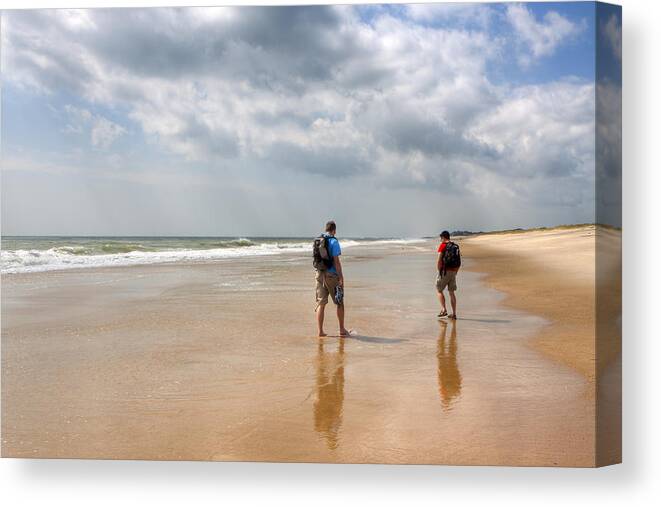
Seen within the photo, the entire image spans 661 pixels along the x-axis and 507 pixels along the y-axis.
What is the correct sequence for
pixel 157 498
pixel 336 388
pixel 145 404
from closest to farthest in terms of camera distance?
1. pixel 157 498
2. pixel 145 404
3. pixel 336 388

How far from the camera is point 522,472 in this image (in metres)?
4.54

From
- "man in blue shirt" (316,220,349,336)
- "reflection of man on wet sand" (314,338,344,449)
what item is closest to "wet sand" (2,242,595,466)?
"reflection of man on wet sand" (314,338,344,449)

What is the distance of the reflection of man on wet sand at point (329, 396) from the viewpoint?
471 centimetres

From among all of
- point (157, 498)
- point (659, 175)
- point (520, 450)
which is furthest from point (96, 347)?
point (659, 175)

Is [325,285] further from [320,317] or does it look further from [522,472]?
[522,472]

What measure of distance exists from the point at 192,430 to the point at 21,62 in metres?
4.29

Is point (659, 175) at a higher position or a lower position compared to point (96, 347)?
higher

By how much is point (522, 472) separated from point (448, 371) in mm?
1709

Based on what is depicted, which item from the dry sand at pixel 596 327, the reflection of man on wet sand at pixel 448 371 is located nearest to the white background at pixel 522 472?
the dry sand at pixel 596 327

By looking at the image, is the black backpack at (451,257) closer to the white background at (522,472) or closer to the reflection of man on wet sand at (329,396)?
the reflection of man on wet sand at (329,396)

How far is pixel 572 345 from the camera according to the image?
7227 millimetres

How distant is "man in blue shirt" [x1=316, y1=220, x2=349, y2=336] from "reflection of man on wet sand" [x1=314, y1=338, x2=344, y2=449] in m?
0.87

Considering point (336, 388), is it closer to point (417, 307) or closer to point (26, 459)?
point (26, 459)

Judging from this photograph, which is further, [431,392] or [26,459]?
[431,392]
